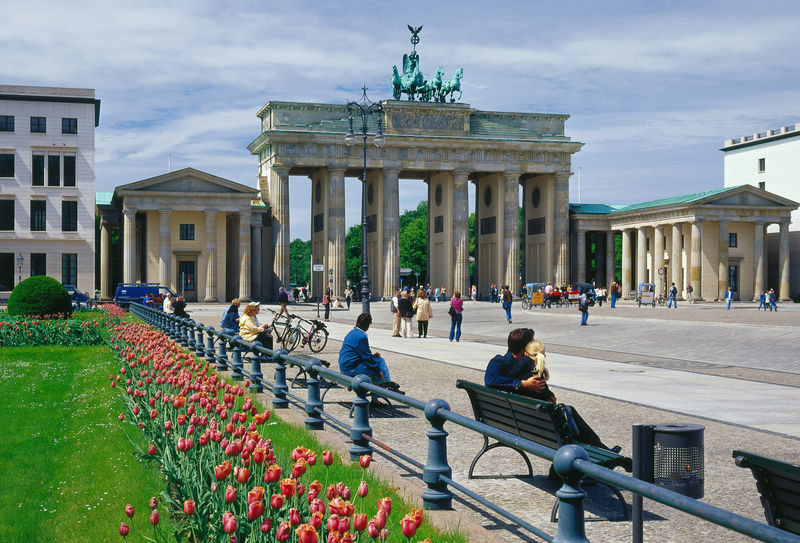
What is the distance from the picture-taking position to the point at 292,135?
8075cm

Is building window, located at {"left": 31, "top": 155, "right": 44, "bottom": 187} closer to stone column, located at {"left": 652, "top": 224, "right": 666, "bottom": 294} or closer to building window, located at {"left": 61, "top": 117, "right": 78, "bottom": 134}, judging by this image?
building window, located at {"left": 61, "top": 117, "right": 78, "bottom": 134}

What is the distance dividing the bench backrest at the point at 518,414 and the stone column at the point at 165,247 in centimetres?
6901

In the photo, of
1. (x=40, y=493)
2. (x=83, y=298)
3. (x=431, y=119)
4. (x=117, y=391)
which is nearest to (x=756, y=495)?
(x=40, y=493)

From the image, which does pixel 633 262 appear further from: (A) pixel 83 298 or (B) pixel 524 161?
(A) pixel 83 298

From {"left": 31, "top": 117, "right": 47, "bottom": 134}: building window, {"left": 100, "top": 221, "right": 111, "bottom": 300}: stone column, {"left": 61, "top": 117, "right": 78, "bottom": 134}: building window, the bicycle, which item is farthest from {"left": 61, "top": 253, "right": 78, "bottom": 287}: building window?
the bicycle

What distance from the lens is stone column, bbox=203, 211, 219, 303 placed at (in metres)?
76.1

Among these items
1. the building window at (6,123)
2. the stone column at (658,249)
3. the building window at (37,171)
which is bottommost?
the stone column at (658,249)

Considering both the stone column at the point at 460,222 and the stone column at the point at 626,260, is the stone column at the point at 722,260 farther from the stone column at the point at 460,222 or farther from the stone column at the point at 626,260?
the stone column at the point at 460,222

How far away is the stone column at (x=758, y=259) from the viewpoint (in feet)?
280

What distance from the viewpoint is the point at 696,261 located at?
82188 millimetres

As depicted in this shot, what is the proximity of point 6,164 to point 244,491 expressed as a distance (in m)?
73.9

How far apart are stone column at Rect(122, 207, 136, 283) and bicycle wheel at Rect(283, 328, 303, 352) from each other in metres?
51.6

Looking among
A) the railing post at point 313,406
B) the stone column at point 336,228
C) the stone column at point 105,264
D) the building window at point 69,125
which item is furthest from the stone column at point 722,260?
the railing post at point 313,406

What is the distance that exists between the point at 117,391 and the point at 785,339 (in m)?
24.0
